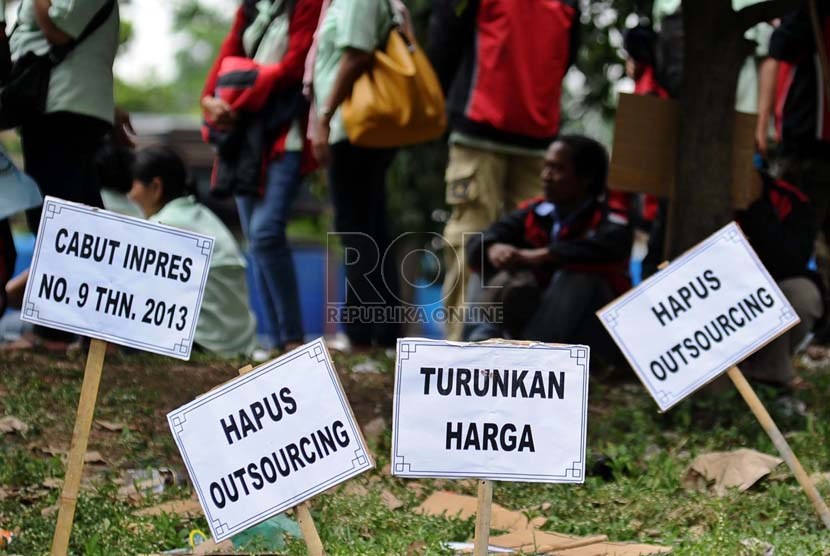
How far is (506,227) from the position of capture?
21.2ft

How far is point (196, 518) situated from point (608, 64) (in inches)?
197

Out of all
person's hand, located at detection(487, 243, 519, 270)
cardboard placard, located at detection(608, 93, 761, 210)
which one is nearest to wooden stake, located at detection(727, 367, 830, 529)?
cardboard placard, located at detection(608, 93, 761, 210)

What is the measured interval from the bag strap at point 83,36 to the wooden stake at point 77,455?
6.57ft

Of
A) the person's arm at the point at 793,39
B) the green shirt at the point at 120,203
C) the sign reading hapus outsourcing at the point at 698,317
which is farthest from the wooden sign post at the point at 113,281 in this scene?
the person's arm at the point at 793,39

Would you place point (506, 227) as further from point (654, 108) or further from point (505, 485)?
point (505, 485)

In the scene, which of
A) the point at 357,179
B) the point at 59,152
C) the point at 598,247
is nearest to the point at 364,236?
the point at 357,179

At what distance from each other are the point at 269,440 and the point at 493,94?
3.44m

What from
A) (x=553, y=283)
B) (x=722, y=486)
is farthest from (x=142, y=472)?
(x=553, y=283)

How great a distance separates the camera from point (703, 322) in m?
4.14

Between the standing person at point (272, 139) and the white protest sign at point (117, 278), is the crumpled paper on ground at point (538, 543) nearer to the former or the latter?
the white protest sign at point (117, 278)

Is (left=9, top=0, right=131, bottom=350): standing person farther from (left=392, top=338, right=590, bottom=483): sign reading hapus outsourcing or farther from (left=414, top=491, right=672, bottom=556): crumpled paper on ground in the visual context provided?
(left=392, top=338, right=590, bottom=483): sign reading hapus outsourcing

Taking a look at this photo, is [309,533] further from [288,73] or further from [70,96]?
[288,73]

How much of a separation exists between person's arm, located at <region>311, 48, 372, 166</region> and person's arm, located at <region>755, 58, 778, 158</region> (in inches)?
78.5

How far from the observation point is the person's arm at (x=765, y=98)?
21.9ft
